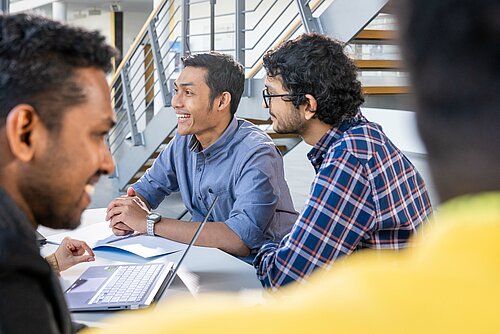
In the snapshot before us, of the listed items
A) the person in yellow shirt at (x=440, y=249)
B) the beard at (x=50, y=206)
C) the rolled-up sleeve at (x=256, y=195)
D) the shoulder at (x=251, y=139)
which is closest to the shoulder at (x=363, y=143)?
the rolled-up sleeve at (x=256, y=195)

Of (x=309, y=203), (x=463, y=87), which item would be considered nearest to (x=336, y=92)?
(x=309, y=203)

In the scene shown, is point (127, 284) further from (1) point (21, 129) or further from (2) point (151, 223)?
(1) point (21, 129)

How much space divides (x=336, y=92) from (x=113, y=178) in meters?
4.60

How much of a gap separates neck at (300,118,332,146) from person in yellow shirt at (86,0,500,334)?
1682mm

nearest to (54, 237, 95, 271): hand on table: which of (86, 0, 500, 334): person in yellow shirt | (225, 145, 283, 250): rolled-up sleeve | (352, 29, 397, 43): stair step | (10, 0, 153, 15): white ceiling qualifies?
(225, 145, 283, 250): rolled-up sleeve

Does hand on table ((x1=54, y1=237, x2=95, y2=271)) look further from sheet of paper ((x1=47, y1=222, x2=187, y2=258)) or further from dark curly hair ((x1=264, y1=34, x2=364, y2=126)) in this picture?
dark curly hair ((x1=264, y1=34, x2=364, y2=126))

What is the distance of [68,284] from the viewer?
167cm

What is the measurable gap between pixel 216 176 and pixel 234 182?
9 centimetres

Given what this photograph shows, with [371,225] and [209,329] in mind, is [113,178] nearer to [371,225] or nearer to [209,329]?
[371,225]

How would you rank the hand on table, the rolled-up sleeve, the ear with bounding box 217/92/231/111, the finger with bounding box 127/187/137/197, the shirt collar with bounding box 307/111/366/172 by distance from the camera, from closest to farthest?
the hand on table → the shirt collar with bounding box 307/111/366/172 → the rolled-up sleeve → the finger with bounding box 127/187/137/197 → the ear with bounding box 217/92/231/111

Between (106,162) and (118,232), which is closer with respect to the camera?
(106,162)

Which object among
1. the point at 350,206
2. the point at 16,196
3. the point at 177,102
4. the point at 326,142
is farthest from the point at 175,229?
the point at 16,196

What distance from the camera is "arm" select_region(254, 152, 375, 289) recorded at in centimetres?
169

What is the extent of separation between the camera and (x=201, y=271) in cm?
181
